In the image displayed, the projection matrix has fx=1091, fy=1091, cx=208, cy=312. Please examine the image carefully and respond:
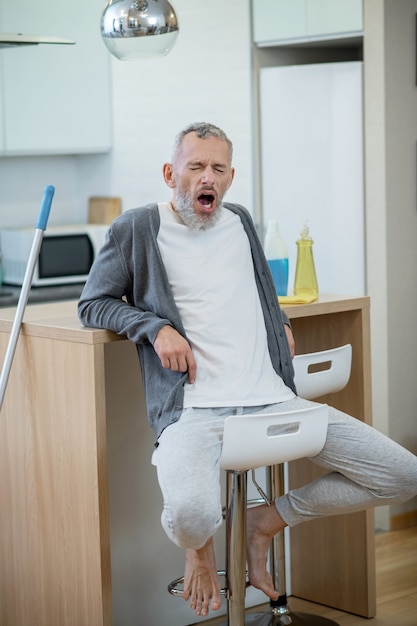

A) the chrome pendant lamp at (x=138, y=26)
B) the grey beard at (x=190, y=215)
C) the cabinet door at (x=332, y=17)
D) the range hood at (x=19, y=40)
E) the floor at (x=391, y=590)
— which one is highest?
the cabinet door at (x=332, y=17)

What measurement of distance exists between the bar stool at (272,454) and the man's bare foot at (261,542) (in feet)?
0.26

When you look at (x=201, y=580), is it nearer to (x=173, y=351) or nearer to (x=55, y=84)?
(x=173, y=351)

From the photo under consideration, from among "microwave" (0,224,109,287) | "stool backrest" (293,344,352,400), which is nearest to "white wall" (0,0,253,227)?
"microwave" (0,224,109,287)

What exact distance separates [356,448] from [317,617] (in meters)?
0.82

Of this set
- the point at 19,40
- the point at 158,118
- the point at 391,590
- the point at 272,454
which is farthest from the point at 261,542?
the point at 158,118

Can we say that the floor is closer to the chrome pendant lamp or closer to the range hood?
the chrome pendant lamp

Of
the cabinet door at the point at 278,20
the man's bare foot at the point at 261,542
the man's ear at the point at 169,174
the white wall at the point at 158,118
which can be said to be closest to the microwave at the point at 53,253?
the white wall at the point at 158,118

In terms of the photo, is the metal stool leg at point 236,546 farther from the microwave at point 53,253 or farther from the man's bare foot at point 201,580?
the microwave at point 53,253

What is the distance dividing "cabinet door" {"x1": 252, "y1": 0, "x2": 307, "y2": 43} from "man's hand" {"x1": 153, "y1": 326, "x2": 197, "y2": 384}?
2208mm

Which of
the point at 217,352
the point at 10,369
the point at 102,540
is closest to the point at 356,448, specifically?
the point at 217,352

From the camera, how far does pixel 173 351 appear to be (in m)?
2.65

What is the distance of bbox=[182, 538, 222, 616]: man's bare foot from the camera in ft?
8.73

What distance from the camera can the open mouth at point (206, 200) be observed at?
284 centimetres

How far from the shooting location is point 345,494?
2.84 m
